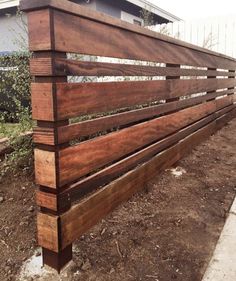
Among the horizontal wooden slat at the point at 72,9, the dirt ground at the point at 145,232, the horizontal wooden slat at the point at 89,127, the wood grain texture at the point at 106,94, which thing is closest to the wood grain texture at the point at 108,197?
the dirt ground at the point at 145,232

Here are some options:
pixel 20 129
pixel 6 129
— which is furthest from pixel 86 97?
pixel 6 129

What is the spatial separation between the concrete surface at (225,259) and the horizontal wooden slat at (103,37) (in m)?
1.43

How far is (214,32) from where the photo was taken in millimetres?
8281

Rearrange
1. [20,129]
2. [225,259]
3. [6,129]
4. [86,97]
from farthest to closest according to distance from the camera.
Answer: [6,129] → [20,129] → [225,259] → [86,97]

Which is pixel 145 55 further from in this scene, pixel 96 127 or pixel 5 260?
pixel 5 260

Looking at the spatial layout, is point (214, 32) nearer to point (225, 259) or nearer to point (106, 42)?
point (106, 42)

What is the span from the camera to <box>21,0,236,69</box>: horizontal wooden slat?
1.69 metres

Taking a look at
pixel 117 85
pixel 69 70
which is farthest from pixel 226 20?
pixel 69 70

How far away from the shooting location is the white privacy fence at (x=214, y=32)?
26.7 feet

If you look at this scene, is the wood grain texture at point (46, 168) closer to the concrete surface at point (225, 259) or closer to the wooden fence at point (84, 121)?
the wooden fence at point (84, 121)

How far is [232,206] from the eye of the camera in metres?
2.76

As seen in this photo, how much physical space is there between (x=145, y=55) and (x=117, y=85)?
588 millimetres

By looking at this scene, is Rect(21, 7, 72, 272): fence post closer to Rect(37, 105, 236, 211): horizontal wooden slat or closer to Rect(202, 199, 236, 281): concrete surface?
Rect(37, 105, 236, 211): horizontal wooden slat

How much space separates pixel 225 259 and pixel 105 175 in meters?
0.91
